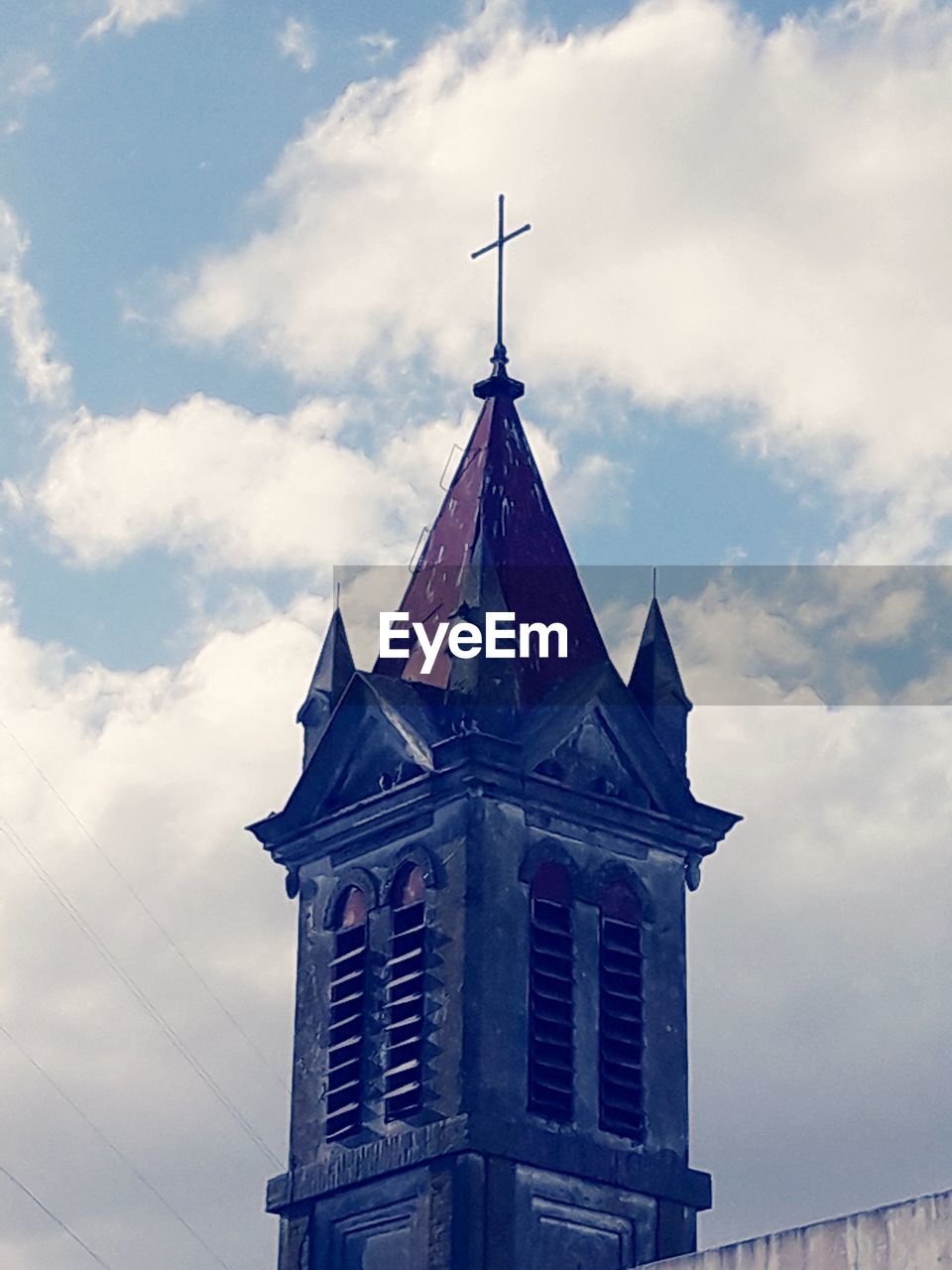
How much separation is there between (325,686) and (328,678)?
136 mm

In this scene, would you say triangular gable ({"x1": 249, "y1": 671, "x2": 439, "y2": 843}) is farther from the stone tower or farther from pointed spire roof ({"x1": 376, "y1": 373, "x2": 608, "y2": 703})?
pointed spire roof ({"x1": 376, "y1": 373, "x2": 608, "y2": 703})

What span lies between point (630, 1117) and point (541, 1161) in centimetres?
200

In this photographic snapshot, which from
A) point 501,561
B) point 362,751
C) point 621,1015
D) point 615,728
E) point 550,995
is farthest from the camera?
point 501,561

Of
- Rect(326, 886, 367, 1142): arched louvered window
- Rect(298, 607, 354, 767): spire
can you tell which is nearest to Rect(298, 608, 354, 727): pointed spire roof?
Rect(298, 607, 354, 767): spire

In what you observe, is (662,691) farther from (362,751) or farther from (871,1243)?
(871,1243)

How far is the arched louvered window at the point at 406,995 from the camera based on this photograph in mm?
38438

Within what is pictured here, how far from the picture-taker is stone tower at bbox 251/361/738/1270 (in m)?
37.8

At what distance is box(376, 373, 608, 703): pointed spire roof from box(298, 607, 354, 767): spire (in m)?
0.86

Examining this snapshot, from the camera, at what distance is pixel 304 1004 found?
40.8 meters

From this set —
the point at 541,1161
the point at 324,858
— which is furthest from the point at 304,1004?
the point at 541,1161

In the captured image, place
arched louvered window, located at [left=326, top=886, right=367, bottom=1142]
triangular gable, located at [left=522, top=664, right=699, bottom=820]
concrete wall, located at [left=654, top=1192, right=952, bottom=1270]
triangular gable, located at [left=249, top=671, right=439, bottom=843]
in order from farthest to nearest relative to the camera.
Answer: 1. triangular gable, located at [left=522, top=664, right=699, bottom=820]
2. triangular gable, located at [left=249, top=671, right=439, bottom=843]
3. arched louvered window, located at [left=326, top=886, right=367, bottom=1142]
4. concrete wall, located at [left=654, top=1192, right=952, bottom=1270]

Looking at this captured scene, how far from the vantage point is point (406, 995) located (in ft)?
128

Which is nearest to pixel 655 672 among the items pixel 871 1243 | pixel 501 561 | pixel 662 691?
pixel 662 691

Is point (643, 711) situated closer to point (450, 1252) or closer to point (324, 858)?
point (324, 858)
